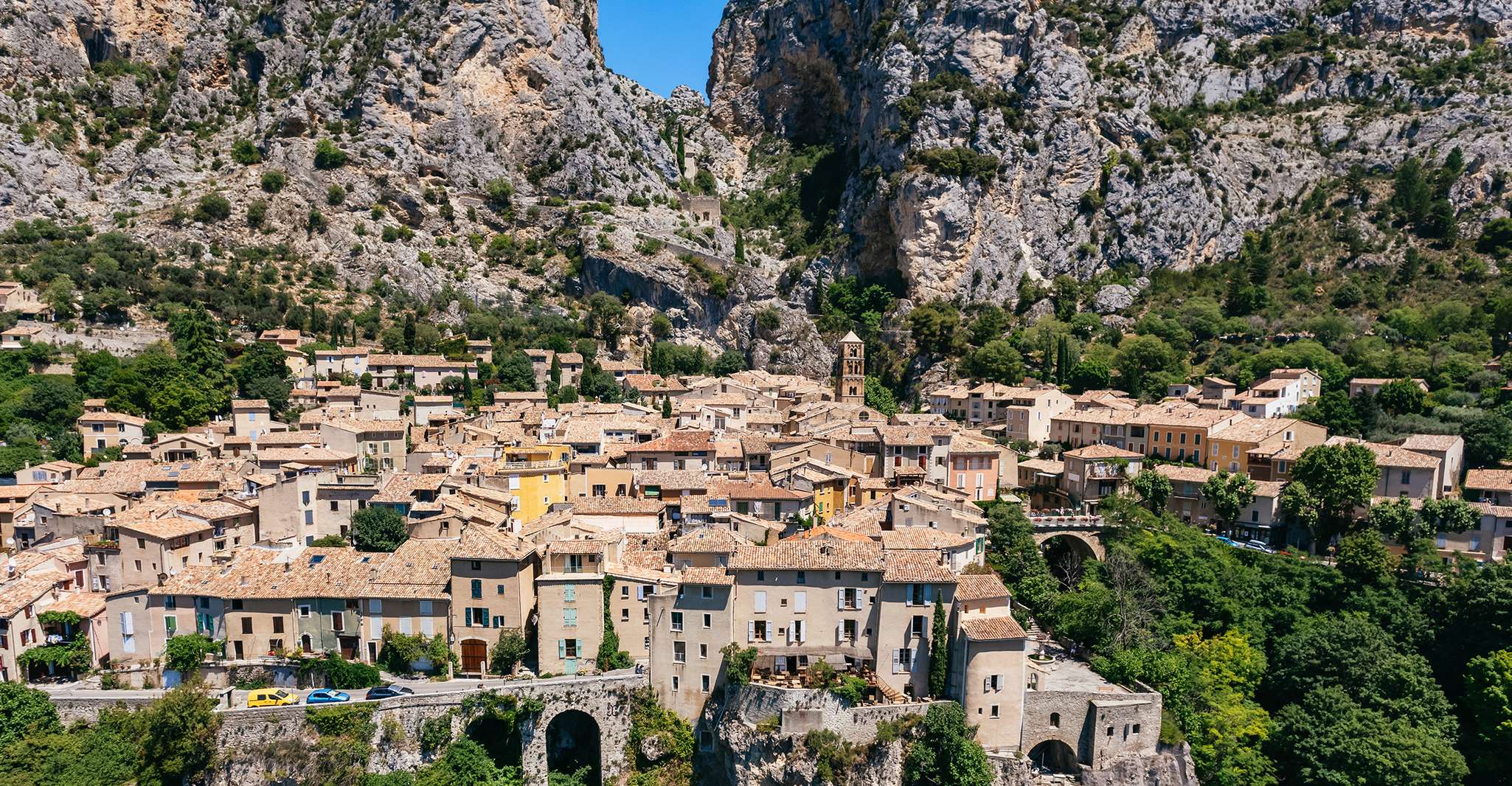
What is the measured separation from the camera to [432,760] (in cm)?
3447

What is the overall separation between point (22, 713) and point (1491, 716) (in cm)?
5848

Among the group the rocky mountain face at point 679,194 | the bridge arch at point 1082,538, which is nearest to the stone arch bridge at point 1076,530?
the bridge arch at point 1082,538

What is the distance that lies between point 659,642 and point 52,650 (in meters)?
23.8

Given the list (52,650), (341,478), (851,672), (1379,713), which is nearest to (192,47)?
(341,478)

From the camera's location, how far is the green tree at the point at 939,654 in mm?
34969

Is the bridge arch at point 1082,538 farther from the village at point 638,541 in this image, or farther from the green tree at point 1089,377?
the green tree at point 1089,377

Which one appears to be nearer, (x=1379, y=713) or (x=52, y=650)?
(x=52, y=650)

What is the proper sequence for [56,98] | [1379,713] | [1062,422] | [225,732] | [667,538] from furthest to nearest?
[56,98] < [1062,422] < [667,538] < [1379,713] < [225,732]

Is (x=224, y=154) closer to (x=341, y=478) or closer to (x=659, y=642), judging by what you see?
(x=341, y=478)

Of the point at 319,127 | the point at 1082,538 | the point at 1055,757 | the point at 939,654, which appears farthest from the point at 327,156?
the point at 1055,757

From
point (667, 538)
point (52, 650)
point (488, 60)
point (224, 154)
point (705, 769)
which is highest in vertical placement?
point (488, 60)

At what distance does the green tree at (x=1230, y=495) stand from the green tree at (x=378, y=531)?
43.6 meters

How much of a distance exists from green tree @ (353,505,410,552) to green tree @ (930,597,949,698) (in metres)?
24.8

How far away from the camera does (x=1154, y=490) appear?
174ft
